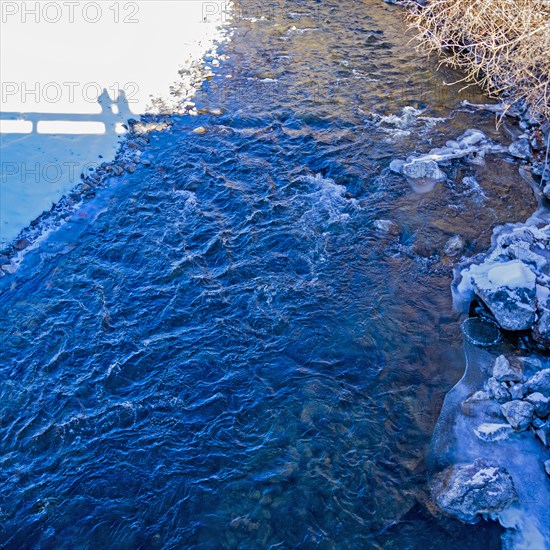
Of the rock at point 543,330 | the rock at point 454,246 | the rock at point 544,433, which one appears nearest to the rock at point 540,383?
the rock at point 544,433

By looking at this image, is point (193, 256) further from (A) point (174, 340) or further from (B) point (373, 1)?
(B) point (373, 1)

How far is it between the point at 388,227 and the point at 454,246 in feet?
3.22

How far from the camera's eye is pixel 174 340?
21.6 feet

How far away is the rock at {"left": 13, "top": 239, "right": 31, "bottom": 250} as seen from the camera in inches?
308

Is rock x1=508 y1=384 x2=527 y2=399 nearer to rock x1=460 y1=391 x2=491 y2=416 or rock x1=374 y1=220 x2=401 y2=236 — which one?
rock x1=460 y1=391 x2=491 y2=416

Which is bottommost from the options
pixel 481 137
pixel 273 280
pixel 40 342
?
pixel 40 342

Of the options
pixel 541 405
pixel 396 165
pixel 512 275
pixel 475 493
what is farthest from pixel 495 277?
pixel 396 165

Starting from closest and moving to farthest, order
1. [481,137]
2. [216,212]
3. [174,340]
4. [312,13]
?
[174,340]
[216,212]
[481,137]
[312,13]

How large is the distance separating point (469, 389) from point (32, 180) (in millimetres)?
7405

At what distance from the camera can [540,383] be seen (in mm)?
5668

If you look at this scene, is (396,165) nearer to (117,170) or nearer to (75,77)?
(117,170)

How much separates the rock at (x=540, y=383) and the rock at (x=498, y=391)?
23 cm

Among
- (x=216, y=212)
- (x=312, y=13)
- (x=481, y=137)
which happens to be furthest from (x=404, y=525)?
(x=312, y=13)

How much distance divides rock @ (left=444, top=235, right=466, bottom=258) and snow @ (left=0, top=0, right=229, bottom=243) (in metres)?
5.90
